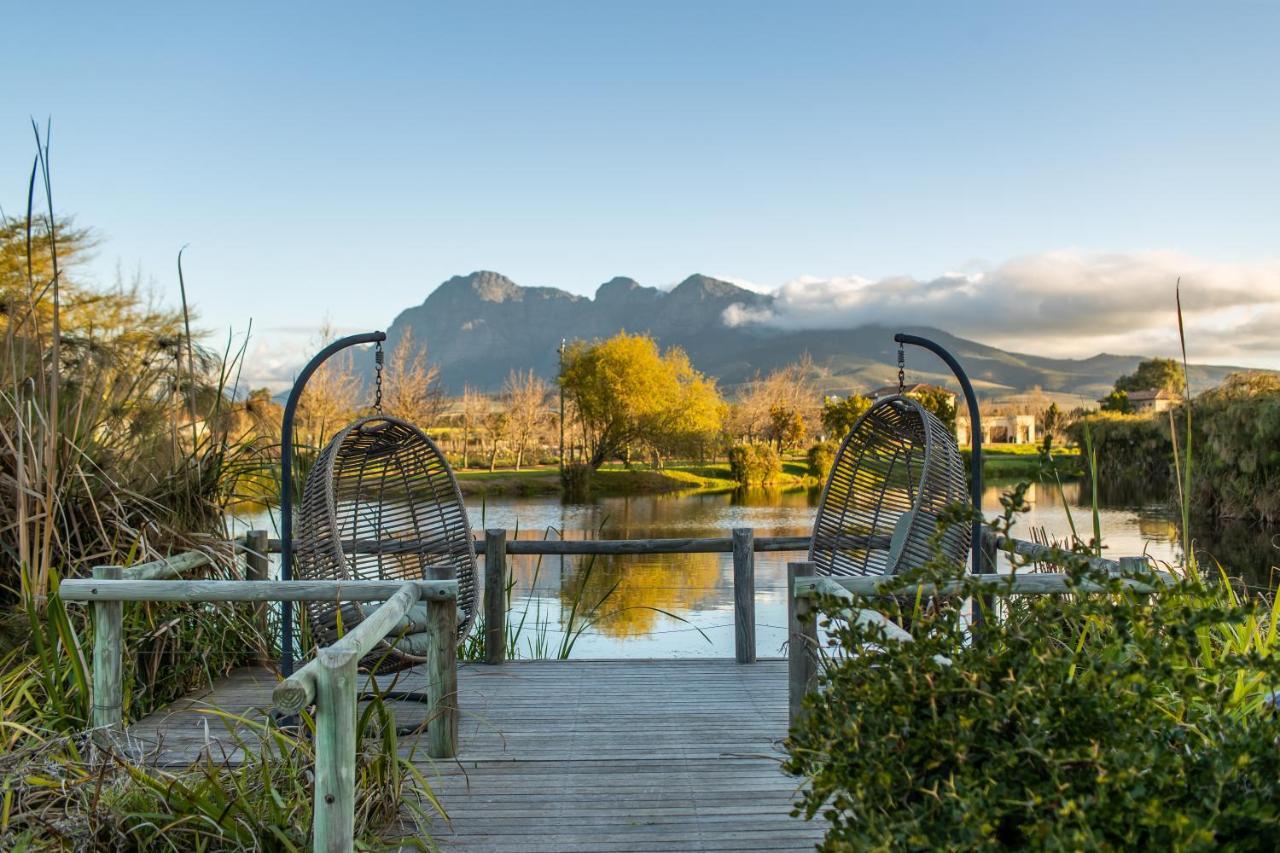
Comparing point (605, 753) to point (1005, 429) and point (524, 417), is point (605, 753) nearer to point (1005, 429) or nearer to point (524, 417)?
point (524, 417)

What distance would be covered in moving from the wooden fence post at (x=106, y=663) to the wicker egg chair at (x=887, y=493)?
10.3 ft

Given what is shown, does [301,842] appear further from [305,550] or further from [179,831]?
[305,550]

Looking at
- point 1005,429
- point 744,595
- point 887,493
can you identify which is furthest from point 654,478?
point 1005,429

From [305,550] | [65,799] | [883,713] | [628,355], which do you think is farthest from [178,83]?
[628,355]

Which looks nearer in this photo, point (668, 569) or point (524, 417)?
point (668, 569)

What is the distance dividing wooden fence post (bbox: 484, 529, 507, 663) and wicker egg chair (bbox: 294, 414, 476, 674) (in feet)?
0.38

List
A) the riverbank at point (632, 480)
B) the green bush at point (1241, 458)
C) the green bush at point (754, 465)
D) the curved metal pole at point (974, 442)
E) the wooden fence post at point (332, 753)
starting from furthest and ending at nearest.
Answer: the green bush at point (754, 465) < the riverbank at point (632, 480) < the green bush at point (1241, 458) < the curved metal pole at point (974, 442) < the wooden fence post at point (332, 753)

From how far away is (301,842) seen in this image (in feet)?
7.34

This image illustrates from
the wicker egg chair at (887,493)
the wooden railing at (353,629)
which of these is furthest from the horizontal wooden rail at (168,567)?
the wicker egg chair at (887,493)

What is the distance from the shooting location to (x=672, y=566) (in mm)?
14562

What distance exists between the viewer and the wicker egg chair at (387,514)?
396cm

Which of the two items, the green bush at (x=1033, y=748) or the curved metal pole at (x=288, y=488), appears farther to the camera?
the curved metal pole at (x=288, y=488)

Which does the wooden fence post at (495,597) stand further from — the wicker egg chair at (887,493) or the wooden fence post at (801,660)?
the wooden fence post at (801,660)

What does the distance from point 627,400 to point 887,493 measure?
28.0 m
